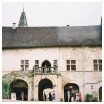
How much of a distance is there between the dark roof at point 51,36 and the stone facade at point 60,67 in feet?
1.71

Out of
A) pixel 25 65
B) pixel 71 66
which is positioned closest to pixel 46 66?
pixel 25 65

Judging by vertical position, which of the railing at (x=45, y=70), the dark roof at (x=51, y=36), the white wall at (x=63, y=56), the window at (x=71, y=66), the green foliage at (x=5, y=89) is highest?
the dark roof at (x=51, y=36)

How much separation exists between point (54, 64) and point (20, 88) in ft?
16.2

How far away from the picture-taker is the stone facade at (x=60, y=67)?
37.9 meters

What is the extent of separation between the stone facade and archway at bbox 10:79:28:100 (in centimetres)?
80

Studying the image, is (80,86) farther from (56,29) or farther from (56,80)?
(56,29)

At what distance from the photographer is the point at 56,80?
123ft

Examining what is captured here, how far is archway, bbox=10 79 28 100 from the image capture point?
3938 cm

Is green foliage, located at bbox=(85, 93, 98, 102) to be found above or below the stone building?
below

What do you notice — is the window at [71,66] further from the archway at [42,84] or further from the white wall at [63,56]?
the archway at [42,84]

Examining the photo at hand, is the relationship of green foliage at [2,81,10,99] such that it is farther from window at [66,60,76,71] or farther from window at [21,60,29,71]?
window at [66,60,76,71]

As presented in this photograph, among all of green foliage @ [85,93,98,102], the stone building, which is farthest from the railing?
green foliage @ [85,93,98,102]

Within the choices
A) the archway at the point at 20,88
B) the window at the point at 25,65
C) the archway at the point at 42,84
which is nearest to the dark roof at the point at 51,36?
the window at the point at 25,65

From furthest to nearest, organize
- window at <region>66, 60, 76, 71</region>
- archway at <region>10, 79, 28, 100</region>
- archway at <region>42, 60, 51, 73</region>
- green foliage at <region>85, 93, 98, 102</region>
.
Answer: archway at <region>10, 79, 28, 100</region>, window at <region>66, 60, 76, 71</region>, archway at <region>42, 60, 51, 73</region>, green foliage at <region>85, 93, 98, 102</region>
